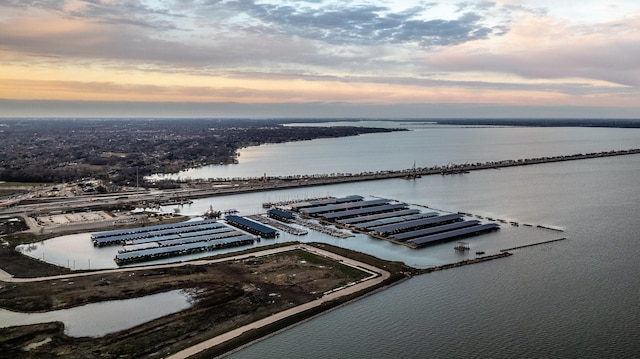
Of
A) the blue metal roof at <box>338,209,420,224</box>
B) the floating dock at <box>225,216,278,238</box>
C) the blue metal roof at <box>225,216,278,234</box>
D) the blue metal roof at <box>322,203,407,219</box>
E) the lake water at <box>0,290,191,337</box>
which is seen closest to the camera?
the lake water at <box>0,290,191,337</box>

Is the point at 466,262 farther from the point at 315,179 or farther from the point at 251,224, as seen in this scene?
the point at 315,179

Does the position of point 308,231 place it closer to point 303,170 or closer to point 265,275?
point 265,275

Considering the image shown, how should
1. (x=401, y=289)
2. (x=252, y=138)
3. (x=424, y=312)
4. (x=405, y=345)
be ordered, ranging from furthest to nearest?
(x=252, y=138), (x=401, y=289), (x=424, y=312), (x=405, y=345)

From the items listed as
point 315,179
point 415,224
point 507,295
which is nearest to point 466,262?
point 507,295

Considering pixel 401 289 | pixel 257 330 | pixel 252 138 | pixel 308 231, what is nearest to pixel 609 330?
pixel 401 289

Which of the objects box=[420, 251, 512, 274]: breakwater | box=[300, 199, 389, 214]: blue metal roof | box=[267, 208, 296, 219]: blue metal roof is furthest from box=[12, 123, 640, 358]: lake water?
box=[300, 199, 389, 214]: blue metal roof

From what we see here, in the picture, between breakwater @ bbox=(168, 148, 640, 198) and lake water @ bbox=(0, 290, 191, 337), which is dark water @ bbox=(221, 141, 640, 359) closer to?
lake water @ bbox=(0, 290, 191, 337)
